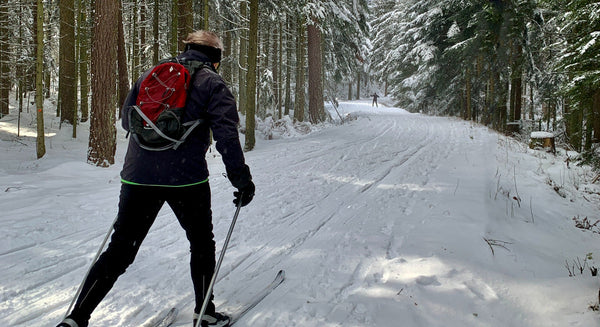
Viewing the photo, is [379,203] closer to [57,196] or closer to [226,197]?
[226,197]

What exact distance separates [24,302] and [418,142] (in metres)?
11.8

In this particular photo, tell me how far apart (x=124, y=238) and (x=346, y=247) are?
2500 millimetres

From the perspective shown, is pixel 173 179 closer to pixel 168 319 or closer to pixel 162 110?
pixel 162 110

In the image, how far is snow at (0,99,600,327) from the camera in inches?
115

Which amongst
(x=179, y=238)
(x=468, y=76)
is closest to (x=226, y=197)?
(x=179, y=238)

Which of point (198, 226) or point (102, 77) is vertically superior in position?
point (102, 77)

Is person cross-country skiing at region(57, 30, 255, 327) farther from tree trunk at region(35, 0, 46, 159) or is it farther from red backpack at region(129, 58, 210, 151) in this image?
tree trunk at region(35, 0, 46, 159)

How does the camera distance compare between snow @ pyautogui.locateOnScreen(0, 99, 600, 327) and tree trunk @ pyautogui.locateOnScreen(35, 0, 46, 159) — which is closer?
snow @ pyautogui.locateOnScreen(0, 99, 600, 327)

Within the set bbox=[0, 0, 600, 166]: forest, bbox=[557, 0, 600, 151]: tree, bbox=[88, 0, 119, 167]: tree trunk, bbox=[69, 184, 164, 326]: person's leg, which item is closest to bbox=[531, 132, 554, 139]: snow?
bbox=[0, 0, 600, 166]: forest

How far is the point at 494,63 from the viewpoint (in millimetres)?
18531

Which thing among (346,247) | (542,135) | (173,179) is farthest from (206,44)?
(542,135)

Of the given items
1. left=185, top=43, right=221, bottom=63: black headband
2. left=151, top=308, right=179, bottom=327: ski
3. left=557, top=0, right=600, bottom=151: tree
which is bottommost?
left=151, top=308, right=179, bottom=327: ski

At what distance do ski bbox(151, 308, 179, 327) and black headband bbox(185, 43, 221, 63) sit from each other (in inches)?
78.0

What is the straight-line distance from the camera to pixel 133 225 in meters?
2.42
